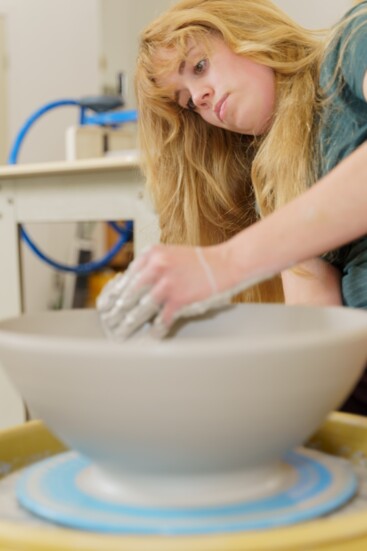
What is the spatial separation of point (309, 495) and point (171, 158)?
2.77 ft

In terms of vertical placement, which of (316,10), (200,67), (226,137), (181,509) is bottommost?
(181,509)

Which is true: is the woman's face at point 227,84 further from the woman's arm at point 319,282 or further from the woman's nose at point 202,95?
the woman's arm at point 319,282

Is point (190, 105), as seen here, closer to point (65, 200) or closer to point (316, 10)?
point (65, 200)

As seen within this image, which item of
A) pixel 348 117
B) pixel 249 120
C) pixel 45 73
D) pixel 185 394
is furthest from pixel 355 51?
pixel 45 73

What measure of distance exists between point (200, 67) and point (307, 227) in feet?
1.90

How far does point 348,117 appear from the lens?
43.5 inches

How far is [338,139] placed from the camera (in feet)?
3.67

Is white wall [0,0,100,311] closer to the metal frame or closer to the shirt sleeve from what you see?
the metal frame

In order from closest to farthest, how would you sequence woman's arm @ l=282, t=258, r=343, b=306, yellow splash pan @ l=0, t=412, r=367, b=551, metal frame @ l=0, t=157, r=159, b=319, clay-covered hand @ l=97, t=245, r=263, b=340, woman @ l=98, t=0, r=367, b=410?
yellow splash pan @ l=0, t=412, r=367, b=551
clay-covered hand @ l=97, t=245, r=263, b=340
woman @ l=98, t=0, r=367, b=410
woman's arm @ l=282, t=258, r=343, b=306
metal frame @ l=0, t=157, r=159, b=319

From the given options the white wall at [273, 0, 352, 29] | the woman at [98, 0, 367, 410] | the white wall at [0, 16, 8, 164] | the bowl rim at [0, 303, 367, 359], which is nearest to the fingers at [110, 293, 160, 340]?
the bowl rim at [0, 303, 367, 359]

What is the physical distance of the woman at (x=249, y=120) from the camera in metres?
1.11

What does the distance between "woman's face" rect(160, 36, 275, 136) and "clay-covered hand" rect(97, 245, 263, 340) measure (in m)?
0.57

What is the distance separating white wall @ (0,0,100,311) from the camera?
4.43 meters

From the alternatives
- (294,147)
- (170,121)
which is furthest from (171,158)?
(294,147)
